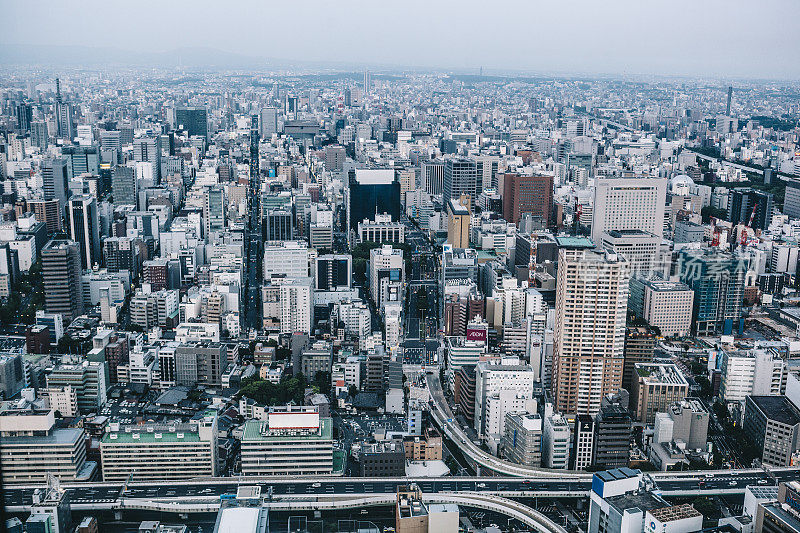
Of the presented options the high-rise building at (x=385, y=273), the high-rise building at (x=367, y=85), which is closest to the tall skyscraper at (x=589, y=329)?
the high-rise building at (x=385, y=273)

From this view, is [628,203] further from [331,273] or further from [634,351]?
[634,351]

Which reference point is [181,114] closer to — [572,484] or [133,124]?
[133,124]

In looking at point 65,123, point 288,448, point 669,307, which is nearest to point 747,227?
point 669,307

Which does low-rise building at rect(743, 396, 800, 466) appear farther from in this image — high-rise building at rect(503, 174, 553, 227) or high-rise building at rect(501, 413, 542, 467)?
high-rise building at rect(503, 174, 553, 227)

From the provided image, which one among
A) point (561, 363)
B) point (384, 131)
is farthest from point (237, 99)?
point (561, 363)

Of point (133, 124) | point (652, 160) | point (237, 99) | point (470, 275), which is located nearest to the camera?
point (470, 275)
